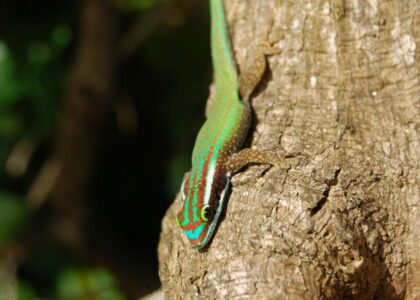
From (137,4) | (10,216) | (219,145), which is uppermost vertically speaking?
(137,4)

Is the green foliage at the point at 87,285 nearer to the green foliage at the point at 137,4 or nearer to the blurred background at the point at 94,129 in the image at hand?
the blurred background at the point at 94,129

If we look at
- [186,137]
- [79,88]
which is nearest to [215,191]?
[186,137]

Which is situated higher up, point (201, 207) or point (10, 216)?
point (201, 207)

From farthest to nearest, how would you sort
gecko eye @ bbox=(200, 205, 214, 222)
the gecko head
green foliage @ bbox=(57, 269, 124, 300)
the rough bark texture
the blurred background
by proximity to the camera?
1. the blurred background
2. green foliage @ bbox=(57, 269, 124, 300)
3. gecko eye @ bbox=(200, 205, 214, 222)
4. the gecko head
5. the rough bark texture

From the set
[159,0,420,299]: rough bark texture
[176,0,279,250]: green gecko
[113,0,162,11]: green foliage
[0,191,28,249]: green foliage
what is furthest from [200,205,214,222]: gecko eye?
[113,0,162,11]: green foliage

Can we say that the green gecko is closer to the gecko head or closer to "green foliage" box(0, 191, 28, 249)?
the gecko head

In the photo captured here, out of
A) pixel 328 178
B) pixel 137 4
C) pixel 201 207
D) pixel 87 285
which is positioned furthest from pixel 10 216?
pixel 328 178

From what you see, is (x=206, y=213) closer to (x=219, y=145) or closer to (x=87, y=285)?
(x=219, y=145)
